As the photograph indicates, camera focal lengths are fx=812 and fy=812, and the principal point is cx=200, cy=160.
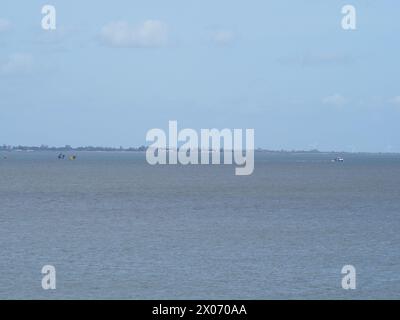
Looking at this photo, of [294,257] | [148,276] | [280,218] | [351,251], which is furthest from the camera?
[280,218]

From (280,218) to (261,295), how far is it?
34841 millimetres

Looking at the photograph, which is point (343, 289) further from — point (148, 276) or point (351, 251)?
point (351, 251)

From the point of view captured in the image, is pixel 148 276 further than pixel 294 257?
No

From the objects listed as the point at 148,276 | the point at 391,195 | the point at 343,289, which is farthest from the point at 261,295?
the point at 391,195

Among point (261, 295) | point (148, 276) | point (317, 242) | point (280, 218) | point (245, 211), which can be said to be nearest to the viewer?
point (261, 295)

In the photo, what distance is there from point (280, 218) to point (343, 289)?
33.7m

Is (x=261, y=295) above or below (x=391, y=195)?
below

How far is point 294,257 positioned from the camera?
47.0 meters

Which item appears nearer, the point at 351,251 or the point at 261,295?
the point at 261,295
